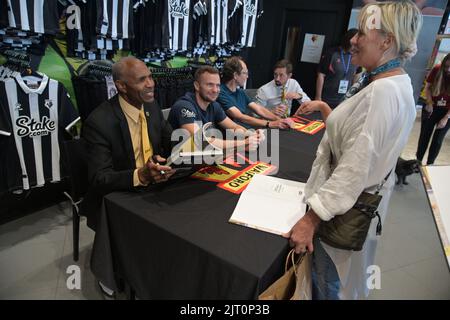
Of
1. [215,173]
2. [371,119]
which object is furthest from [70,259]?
[371,119]

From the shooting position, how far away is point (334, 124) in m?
0.98

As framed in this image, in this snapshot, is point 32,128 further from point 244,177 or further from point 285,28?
point 285,28

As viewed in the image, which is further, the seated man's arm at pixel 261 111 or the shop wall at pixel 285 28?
the shop wall at pixel 285 28

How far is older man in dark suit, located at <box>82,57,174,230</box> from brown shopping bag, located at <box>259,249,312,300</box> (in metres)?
0.63

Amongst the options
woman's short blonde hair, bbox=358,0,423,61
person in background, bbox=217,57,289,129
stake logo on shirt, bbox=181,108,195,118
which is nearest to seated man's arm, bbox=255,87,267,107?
person in background, bbox=217,57,289,129

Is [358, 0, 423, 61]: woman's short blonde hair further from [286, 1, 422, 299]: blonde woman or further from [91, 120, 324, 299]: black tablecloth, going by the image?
[91, 120, 324, 299]: black tablecloth

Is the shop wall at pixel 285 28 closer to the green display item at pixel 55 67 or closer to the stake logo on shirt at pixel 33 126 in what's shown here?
the green display item at pixel 55 67

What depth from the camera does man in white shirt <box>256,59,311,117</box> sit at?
3.01 meters

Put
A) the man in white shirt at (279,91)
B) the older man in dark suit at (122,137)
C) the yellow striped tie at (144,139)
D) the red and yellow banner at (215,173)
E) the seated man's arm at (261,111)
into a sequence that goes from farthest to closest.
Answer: the man in white shirt at (279,91), the seated man's arm at (261,111), the yellow striped tie at (144,139), the red and yellow banner at (215,173), the older man in dark suit at (122,137)

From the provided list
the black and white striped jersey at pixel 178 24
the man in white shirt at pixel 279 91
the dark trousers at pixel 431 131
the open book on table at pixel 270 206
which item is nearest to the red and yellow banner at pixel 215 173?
the open book on table at pixel 270 206

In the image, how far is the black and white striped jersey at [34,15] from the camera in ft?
5.95

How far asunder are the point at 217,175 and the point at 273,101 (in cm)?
190

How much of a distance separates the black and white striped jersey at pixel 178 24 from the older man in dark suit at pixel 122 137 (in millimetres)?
1476
